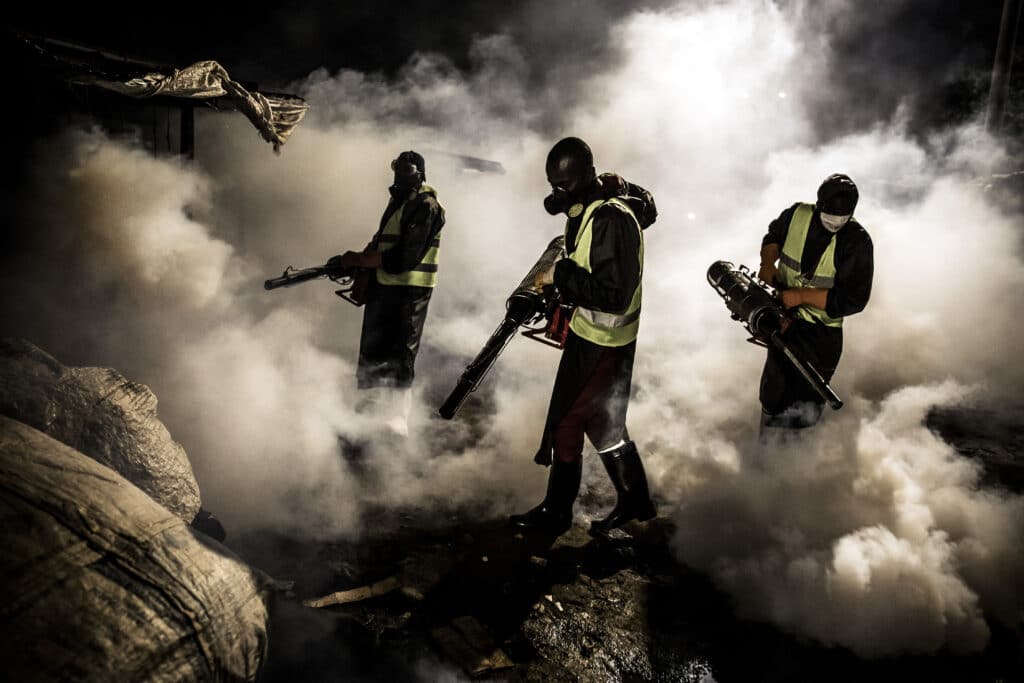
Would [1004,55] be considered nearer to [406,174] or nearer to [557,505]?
[406,174]

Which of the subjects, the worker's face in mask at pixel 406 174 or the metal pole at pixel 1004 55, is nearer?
the worker's face in mask at pixel 406 174

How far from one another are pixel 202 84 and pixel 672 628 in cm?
566

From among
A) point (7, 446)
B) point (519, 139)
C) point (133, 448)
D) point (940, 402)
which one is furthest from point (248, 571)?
point (519, 139)

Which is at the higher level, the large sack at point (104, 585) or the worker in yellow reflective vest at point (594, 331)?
the worker in yellow reflective vest at point (594, 331)

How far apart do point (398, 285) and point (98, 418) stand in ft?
7.76

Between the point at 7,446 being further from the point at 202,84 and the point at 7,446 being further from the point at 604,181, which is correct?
the point at 202,84

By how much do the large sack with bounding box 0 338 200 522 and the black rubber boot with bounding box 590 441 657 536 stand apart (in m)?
2.35

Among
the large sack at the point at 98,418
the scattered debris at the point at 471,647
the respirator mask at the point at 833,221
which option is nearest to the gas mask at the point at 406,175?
the large sack at the point at 98,418

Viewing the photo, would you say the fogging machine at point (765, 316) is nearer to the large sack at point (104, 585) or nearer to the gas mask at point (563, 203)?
the gas mask at point (563, 203)

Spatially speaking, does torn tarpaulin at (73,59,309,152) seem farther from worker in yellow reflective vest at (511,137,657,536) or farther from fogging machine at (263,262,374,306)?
worker in yellow reflective vest at (511,137,657,536)

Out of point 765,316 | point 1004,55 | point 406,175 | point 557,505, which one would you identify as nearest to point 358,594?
point 557,505

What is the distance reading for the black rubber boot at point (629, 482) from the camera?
3.51 meters

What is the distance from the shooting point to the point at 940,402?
7117mm

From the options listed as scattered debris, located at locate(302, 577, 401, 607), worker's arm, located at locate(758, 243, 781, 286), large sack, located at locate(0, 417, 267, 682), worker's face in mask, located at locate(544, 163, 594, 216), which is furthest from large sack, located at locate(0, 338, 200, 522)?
worker's arm, located at locate(758, 243, 781, 286)
